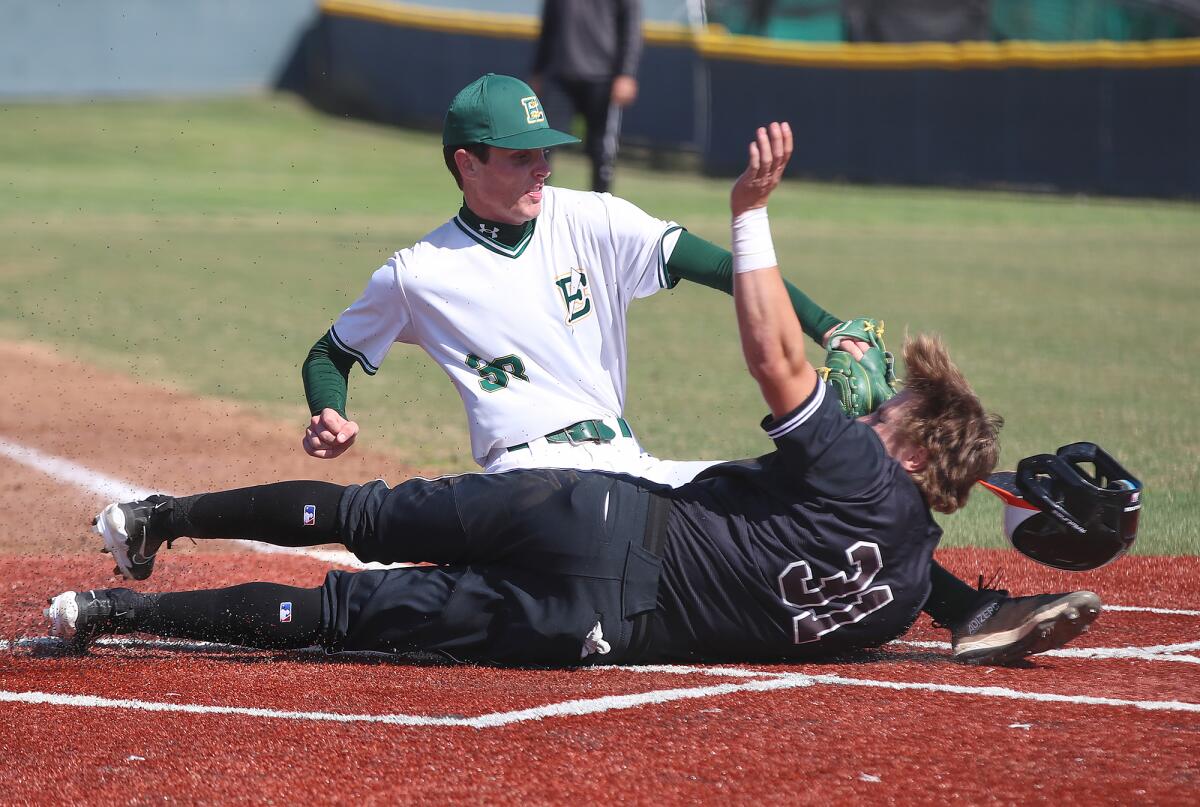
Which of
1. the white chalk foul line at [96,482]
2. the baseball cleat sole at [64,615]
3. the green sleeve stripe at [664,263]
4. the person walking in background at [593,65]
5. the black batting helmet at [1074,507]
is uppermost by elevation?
the person walking in background at [593,65]

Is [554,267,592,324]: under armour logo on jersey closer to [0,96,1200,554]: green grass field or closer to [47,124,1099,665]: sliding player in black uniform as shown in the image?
[47,124,1099,665]: sliding player in black uniform

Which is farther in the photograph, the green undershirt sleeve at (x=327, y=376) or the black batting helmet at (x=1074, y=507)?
the green undershirt sleeve at (x=327, y=376)

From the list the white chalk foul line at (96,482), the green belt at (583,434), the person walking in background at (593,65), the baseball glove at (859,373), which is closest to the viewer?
the baseball glove at (859,373)

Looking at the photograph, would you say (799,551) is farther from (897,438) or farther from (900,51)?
(900,51)

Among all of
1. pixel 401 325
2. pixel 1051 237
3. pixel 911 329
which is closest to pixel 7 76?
pixel 1051 237

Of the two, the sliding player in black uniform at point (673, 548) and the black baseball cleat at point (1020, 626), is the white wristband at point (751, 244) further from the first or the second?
the black baseball cleat at point (1020, 626)

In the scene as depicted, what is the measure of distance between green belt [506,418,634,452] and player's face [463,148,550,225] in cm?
63

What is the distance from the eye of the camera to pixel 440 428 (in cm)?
788

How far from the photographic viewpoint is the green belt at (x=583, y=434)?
4398 mm

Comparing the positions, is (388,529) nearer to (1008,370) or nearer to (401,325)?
(401,325)

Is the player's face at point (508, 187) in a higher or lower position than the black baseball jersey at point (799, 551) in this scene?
Answer: higher

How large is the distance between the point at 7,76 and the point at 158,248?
18.8m

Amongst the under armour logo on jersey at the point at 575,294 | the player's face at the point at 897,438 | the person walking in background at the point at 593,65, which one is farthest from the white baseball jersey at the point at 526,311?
the person walking in background at the point at 593,65

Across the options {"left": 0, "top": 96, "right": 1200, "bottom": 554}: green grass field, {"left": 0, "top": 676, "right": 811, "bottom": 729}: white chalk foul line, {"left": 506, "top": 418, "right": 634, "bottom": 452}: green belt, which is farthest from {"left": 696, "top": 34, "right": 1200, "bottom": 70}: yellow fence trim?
{"left": 0, "top": 676, "right": 811, "bottom": 729}: white chalk foul line
